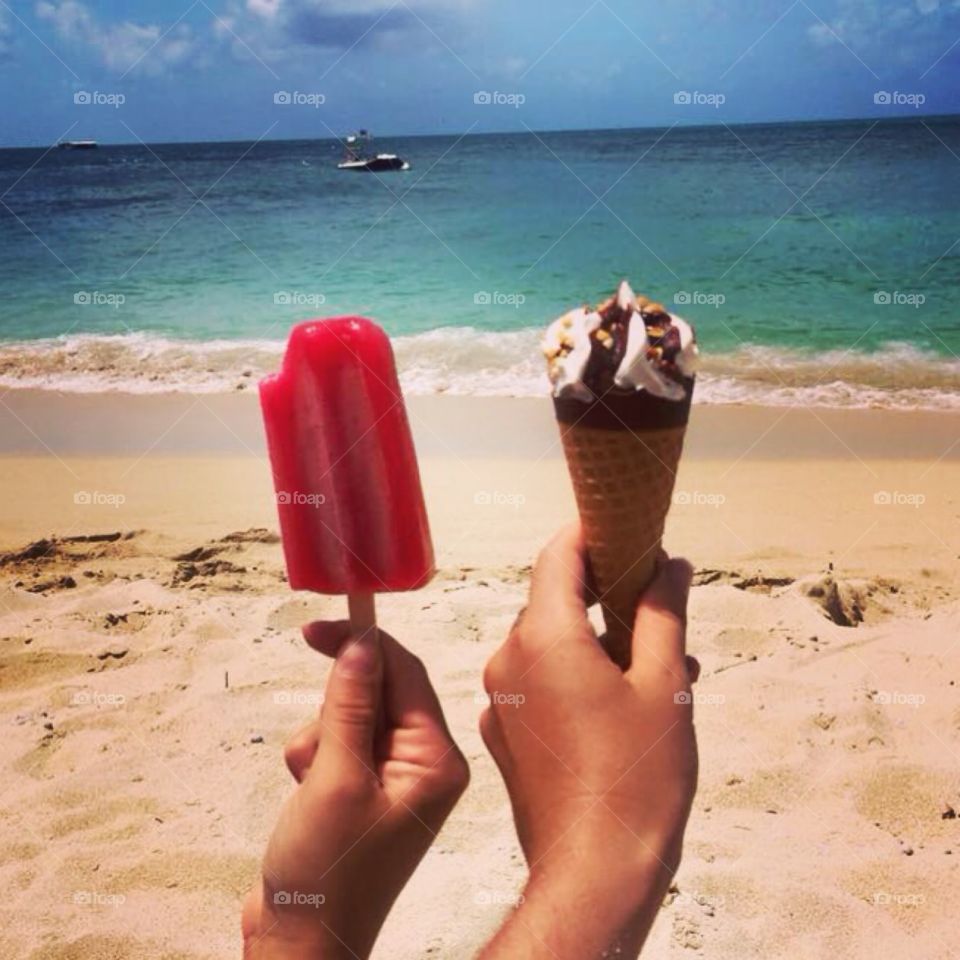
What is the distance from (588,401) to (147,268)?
14.8 m

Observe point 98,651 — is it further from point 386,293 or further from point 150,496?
point 386,293

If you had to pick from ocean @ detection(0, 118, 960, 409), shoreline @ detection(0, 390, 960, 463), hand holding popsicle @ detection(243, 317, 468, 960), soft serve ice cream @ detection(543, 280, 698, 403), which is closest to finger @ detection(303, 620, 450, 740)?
hand holding popsicle @ detection(243, 317, 468, 960)

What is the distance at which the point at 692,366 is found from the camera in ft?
5.84

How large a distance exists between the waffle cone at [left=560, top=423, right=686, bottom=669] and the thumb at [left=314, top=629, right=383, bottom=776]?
0.43 metres

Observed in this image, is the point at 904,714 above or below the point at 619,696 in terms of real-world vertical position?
below

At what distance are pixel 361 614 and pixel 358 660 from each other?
0.76ft

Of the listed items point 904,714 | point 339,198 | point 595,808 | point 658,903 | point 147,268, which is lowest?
point 904,714

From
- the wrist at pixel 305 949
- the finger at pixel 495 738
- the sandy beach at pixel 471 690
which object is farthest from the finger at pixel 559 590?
the sandy beach at pixel 471 690

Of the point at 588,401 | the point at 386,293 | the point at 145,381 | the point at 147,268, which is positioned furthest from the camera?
the point at 147,268

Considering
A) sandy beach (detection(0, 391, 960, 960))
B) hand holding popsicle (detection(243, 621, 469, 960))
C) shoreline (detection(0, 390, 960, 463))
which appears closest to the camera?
hand holding popsicle (detection(243, 621, 469, 960))

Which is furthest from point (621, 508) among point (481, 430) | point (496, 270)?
point (496, 270)

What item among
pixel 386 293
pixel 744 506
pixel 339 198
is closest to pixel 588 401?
pixel 744 506

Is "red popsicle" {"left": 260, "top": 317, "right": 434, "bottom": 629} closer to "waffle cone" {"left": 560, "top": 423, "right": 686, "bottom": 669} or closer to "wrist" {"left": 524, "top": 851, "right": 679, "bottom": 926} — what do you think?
"waffle cone" {"left": 560, "top": 423, "right": 686, "bottom": 669}

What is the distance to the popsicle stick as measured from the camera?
1.71 metres
